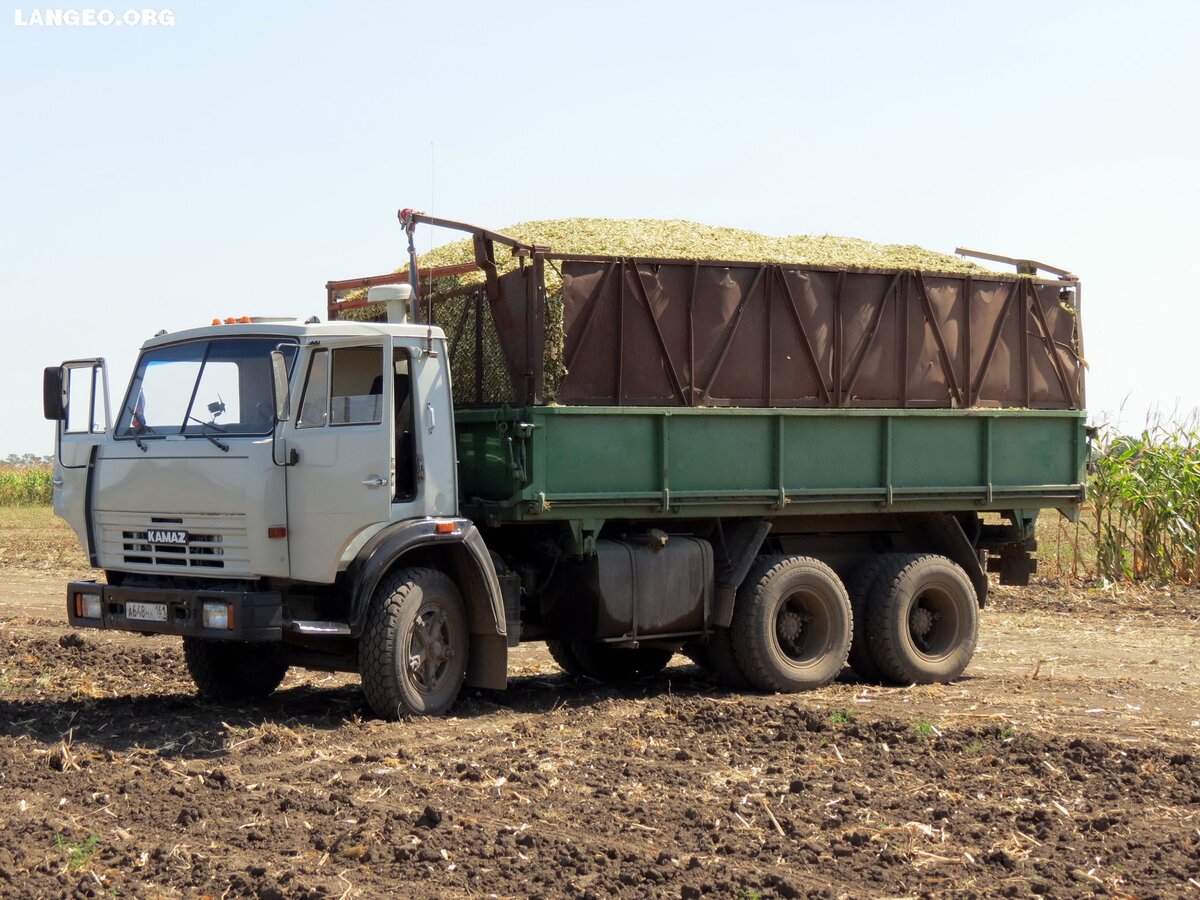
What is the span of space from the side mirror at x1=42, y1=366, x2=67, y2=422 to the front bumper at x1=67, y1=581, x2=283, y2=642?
134 centimetres

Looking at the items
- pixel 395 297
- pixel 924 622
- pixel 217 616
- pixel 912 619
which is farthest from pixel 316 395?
pixel 924 622

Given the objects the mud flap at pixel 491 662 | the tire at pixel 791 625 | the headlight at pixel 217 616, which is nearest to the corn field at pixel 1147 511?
the tire at pixel 791 625

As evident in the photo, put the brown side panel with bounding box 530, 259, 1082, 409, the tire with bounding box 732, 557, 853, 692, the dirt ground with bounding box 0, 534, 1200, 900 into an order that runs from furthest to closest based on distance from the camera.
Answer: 1. the tire with bounding box 732, 557, 853, 692
2. the brown side panel with bounding box 530, 259, 1082, 409
3. the dirt ground with bounding box 0, 534, 1200, 900

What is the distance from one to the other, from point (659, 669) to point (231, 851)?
270 inches

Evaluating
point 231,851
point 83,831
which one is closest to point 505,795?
point 231,851

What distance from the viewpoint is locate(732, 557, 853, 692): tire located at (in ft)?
38.6

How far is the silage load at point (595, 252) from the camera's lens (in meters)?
11.0

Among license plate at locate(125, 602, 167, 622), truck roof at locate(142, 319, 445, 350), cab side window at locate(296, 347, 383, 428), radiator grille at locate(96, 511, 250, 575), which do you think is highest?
truck roof at locate(142, 319, 445, 350)

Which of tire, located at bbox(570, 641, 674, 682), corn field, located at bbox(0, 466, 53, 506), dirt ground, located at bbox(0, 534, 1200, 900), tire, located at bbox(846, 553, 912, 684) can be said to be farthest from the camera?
corn field, located at bbox(0, 466, 53, 506)

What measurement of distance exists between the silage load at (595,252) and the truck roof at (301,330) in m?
0.94

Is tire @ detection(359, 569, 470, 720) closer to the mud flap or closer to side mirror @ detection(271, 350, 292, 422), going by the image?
the mud flap

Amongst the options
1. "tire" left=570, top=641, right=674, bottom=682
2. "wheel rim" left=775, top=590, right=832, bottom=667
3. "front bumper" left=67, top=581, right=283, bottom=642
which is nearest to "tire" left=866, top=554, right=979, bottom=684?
"wheel rim" left=775, top=590, right=832, bottom=667

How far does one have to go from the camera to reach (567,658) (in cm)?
1290

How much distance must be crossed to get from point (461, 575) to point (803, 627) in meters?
3.34
